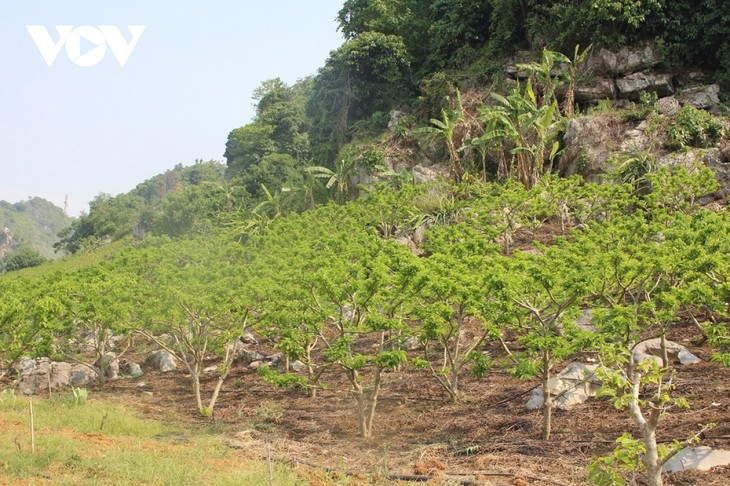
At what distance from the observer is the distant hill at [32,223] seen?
342 ft

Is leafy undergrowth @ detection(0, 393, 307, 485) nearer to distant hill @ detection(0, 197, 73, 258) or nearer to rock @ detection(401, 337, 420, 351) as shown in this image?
rock @ detection(401, 337, 420, 351)

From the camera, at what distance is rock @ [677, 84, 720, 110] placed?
24.2m

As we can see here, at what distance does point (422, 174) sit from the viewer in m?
27.3

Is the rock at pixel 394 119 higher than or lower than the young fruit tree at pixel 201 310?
higher

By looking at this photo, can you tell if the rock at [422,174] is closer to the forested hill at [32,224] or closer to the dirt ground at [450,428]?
the dirt ground at [450,428]

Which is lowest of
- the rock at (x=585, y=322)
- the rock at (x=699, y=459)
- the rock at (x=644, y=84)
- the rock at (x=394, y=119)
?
the rock at (x=699, y=459)

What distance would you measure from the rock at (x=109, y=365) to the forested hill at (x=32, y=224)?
91176mm

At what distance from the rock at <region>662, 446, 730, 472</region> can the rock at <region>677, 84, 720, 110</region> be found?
1964 centimetres

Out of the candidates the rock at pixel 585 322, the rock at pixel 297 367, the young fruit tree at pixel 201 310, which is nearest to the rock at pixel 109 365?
the young fruit tree at pixel 201 310

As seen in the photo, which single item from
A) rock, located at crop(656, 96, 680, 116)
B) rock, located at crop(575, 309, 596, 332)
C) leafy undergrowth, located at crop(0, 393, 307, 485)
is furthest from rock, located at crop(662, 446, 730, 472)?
rock, located at crop(656, 96, 680, 116)

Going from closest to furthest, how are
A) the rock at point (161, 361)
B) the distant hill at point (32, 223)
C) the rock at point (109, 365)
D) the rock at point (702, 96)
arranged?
the rock at point (109, 365) → the rock at point (161, 361) → the rock at point (702, 96) → the distant hill at point (32, 223)

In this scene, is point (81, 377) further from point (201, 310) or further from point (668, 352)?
point (668, 352)

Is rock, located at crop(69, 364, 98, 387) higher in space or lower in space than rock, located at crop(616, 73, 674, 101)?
lower

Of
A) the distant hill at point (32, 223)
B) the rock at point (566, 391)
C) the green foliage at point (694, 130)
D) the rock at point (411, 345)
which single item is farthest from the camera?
the distant hill at point (32, 223)
